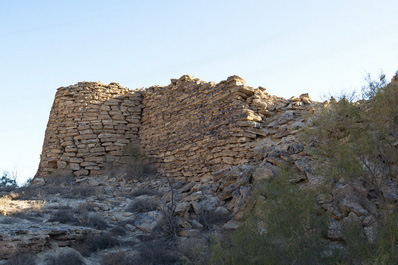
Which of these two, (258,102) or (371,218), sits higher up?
(258,102)

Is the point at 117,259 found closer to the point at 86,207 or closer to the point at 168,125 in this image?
the point at 86,207

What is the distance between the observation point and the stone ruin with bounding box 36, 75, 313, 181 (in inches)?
428

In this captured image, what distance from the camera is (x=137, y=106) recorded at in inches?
608

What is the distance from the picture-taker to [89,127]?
1467cm

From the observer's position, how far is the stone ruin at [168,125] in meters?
10.9

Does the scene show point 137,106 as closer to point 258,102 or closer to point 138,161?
point 138,161

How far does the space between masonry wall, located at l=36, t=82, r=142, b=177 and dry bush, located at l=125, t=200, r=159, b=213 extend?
16.5 feet

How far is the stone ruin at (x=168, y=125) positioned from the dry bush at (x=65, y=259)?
197 inches

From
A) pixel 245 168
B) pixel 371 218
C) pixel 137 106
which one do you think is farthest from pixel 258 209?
pixel 137 106

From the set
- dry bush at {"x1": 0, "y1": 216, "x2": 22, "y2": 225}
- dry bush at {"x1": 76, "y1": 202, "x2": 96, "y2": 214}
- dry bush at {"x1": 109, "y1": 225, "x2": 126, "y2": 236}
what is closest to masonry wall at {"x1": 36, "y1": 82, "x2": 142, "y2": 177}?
dry bush at {"x1": 76, "y1": 202, "x2": 96, "y2": 214}

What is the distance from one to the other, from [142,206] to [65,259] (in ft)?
10.8

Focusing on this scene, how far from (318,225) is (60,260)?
3.94m

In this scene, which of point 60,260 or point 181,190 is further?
point 181,190

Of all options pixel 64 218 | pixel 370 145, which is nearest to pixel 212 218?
pixel 64 218
